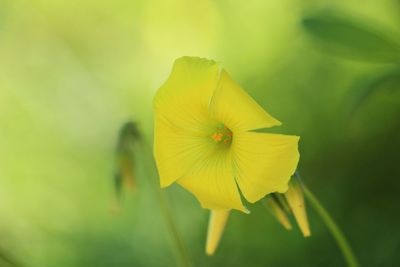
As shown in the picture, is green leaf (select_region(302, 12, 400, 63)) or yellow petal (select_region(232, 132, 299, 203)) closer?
yellow petal (select_region(232, 132, 299, 203))

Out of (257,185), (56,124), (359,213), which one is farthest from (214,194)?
(56,124)

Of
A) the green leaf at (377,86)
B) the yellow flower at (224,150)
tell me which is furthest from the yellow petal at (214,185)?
the green leaf at (377,86)

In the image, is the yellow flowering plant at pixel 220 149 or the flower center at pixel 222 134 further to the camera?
the flower center at pixel 222 134

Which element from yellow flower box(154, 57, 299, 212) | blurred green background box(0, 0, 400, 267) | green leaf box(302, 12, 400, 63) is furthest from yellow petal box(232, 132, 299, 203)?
blurred green background box(0, 0, 400, 267)

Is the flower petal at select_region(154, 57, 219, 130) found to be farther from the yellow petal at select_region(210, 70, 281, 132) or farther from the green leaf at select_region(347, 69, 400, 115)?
the green leaf at select_region(347, 69, 400, 115)

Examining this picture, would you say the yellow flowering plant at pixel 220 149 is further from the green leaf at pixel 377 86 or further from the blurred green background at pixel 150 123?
the blurred green background at pixel 150 123

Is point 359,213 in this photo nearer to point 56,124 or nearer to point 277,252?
point 277,252
